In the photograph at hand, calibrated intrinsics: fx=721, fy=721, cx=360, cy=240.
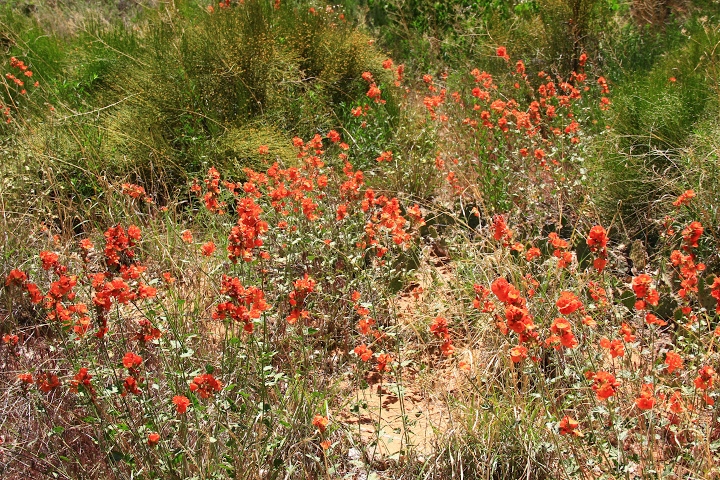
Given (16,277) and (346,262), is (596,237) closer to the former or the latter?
(346,262)

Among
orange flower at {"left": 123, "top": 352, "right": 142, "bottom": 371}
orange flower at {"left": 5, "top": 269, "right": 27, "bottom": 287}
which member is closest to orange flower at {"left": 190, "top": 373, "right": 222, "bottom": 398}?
orange flower at {"left": 123, "top": 352, "right": 142, "bottom": 371}

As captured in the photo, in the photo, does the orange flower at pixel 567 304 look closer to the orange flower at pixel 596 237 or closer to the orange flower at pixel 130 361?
the orange flower at pixel 596 237

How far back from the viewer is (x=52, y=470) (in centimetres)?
204

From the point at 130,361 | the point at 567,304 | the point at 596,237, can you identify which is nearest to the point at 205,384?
the point at 130,361

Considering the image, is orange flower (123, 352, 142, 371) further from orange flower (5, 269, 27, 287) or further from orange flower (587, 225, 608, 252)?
orange flower (587, 225, 608, 252)

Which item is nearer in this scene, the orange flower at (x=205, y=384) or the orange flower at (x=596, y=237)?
the orange flower at (x=205, y=384)

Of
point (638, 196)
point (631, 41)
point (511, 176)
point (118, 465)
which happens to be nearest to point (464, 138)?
point (511, 176)

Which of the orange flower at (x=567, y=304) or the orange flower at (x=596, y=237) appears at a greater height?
the orange flower at (x=596, y=237)

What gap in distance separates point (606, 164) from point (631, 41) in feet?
9.05

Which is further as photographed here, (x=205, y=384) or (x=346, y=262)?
(x=346, y=262)

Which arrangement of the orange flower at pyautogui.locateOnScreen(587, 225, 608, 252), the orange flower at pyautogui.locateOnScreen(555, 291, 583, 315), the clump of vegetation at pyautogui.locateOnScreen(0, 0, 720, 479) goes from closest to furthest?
1. the orange flower at pyautogui.locateOnScreen(555, 291, 583, 315)
2. the orange flower at pyautogui.locateOnScreen(587, 225, 608, 252)
3. the clump of vegetation at pyautogui.locateOnScreen(0, 0, 720, 479)

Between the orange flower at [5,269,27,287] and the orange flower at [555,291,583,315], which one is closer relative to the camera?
the orange flower at [555,291,583,315]

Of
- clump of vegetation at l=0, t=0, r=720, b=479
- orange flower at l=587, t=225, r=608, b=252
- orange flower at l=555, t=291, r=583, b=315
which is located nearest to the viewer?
orange flower at l=555, t=291, r=583, b=315

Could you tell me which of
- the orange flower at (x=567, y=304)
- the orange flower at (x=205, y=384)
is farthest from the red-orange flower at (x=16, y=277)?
the orange flower at (x=567, y=304)
